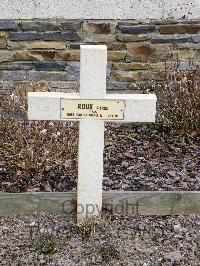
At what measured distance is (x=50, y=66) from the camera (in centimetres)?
555

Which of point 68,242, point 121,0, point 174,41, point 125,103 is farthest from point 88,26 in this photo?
point 68,242

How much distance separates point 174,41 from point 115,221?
2.49 meters

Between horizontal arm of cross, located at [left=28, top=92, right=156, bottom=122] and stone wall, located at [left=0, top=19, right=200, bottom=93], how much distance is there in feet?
6.82

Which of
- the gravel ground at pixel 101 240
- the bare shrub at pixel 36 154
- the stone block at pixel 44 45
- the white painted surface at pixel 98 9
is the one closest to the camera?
the gravel ground at pixel 101 240

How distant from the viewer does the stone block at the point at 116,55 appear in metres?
5.53

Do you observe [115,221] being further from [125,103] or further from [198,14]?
[198,14]

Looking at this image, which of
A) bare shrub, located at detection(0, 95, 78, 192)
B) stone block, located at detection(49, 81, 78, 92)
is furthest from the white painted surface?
bare shrub, located at detection(0, 95, 78, 192)

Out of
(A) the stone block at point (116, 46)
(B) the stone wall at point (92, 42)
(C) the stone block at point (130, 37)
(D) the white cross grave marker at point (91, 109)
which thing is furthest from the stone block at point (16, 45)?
(D) the white cross grave marker at point (91, 109)

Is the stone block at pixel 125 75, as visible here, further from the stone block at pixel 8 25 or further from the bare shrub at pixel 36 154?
the bare shrub at pixel 36 154

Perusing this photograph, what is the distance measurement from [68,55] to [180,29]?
1.08 meters

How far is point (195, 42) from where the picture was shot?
5.57 m

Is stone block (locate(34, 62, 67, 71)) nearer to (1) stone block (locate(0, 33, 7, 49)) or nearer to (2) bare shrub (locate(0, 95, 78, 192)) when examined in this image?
(1) stone block (locate(0, 33, 7, 49))

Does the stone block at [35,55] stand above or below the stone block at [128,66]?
above

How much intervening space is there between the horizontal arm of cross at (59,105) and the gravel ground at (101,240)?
0.64m
